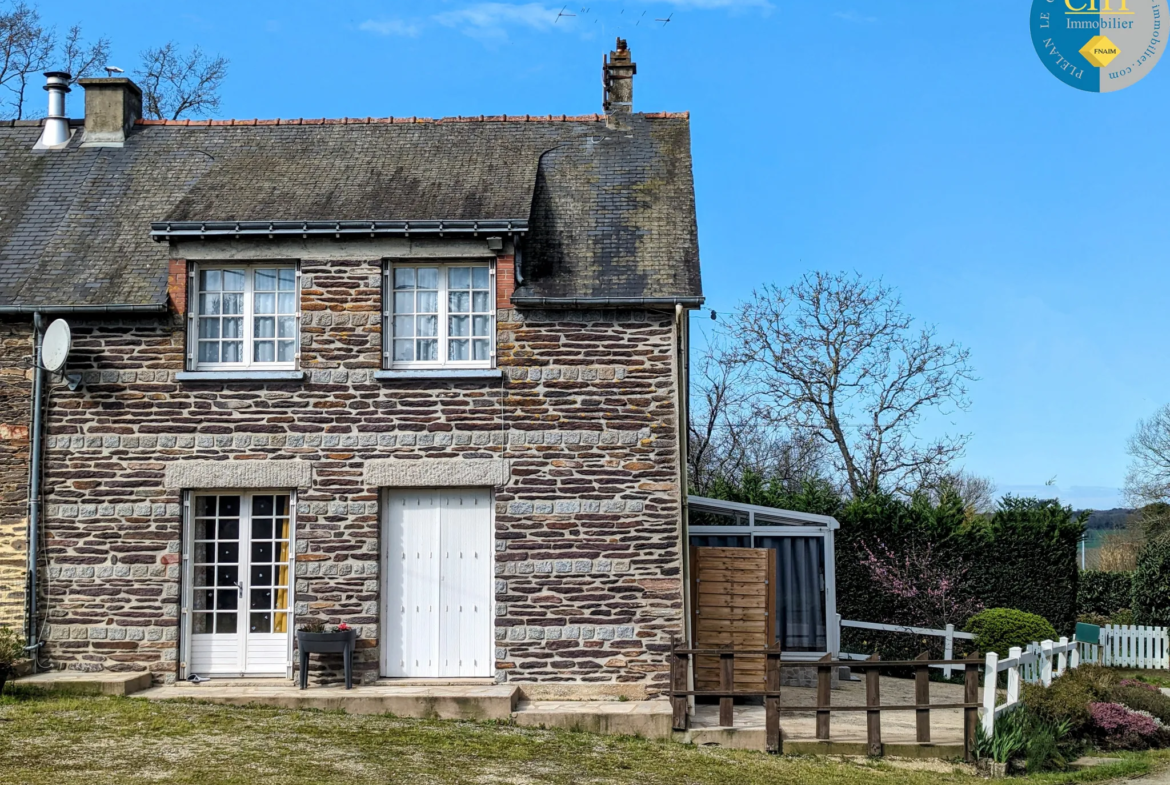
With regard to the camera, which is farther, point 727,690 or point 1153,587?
point 1153,587

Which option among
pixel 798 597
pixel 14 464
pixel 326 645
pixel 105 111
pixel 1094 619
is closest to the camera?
pixel 326 645

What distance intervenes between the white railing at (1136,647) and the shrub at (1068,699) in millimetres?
8395

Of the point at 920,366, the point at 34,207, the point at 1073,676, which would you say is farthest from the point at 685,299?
the point at 920,366

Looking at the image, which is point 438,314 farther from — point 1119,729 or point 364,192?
point 1119,729

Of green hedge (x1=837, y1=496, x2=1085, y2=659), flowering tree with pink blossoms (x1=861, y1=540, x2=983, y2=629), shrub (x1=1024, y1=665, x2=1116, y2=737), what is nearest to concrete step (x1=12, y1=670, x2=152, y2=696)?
shrub (x1=1024, y1=665, x2=1116, y2=737)

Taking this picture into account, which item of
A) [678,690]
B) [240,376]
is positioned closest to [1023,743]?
[678,690]

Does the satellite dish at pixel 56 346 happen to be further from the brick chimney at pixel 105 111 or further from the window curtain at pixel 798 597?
the window curtain at pixel 798 597

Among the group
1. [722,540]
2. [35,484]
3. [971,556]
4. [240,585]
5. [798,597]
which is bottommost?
[798,597]

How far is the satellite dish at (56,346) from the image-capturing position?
1267cm

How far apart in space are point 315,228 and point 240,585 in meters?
3.79

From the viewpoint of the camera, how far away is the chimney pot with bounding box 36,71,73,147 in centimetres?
1571

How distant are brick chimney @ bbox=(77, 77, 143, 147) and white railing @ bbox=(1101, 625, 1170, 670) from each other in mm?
17223

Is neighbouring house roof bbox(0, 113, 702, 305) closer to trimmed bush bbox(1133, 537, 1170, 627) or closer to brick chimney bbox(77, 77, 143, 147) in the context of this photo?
brick chimney bbox(77, 77, 143, 147)

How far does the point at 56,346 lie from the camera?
12.7 meters
